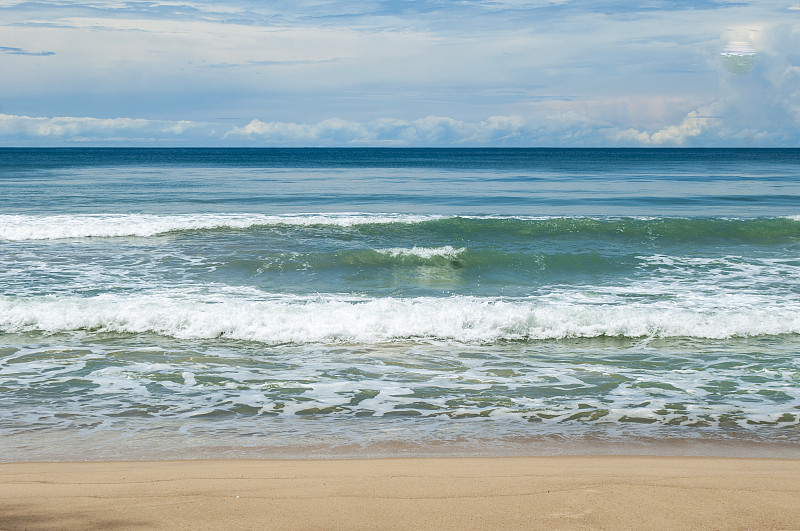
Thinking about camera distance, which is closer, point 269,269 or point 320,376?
point 320,376

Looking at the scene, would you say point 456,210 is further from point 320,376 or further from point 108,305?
point 320,376

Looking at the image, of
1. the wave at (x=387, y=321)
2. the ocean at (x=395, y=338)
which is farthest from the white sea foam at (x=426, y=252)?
the wave at (x=387, y=321)

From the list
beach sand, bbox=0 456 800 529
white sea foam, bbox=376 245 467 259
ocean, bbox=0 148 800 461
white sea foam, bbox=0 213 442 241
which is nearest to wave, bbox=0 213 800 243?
white sea foam, bbox=0 213 442 241

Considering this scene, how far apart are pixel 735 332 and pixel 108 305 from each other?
35.1ft

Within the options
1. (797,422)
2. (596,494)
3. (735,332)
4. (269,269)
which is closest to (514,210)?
(269,269)

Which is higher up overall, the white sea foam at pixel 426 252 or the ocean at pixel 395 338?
the white sea foam at pixel 426 252

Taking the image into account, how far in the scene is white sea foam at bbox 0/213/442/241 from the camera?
2045cm

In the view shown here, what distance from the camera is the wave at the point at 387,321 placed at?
1038 cm

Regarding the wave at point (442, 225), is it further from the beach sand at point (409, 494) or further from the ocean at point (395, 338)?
the beach sand at point (409, 494)

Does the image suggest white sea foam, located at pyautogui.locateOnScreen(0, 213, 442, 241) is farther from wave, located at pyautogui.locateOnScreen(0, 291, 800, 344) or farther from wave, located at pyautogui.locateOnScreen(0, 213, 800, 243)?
wave, located at pyautogui.locateOnScreen(0, 291, 800, 344)

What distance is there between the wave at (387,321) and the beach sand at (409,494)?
494 centimetres

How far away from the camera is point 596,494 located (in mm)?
4566

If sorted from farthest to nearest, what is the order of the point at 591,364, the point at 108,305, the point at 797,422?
the point at 108,305 → the point at 591,364 → the point at 797,422

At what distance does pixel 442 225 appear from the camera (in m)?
22.8
